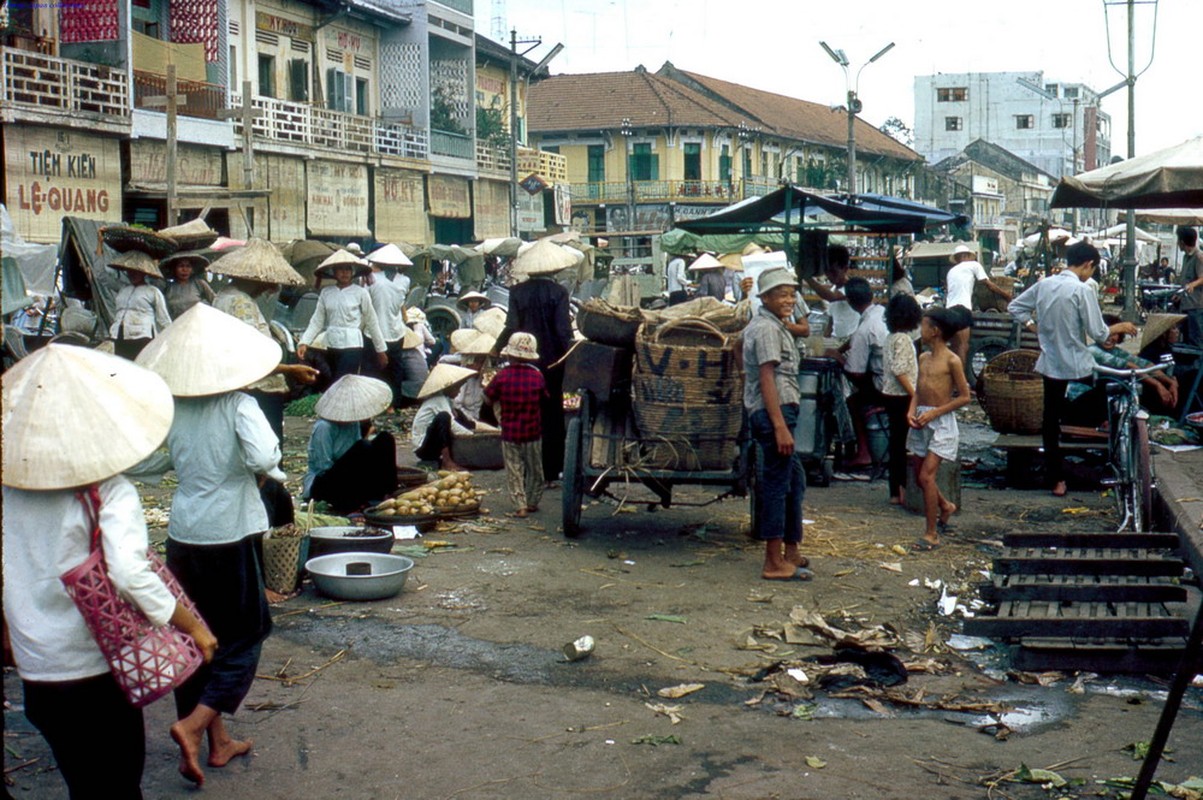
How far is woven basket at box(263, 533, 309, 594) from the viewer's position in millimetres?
7336

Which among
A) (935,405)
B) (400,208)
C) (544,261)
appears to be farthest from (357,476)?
(400,208)

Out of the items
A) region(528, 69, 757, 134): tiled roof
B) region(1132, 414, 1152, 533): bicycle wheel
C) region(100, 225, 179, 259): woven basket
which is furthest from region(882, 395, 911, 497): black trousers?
region(528, 69, 757, 134): tiled roof

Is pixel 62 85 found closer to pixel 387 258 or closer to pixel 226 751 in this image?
pixel 387 258

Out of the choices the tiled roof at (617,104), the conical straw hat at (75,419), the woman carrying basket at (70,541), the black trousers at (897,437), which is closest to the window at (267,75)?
the black trousers at (897,437)

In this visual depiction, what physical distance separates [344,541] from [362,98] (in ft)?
89.4

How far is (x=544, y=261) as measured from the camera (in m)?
10.5

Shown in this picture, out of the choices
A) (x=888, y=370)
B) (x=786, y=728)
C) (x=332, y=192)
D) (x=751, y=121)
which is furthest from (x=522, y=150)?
(x=786, y=728)

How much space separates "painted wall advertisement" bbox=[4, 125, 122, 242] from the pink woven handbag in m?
17.6

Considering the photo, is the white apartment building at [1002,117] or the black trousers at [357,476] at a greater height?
the white apartment building at [1002,117]

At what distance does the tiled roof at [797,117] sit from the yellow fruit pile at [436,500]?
54.8 m

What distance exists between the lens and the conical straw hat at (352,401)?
29.1ft

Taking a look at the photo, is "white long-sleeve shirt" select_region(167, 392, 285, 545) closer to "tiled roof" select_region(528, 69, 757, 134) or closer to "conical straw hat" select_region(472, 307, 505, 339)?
"conical straw hat" select_region(472, 307, 505, 339)

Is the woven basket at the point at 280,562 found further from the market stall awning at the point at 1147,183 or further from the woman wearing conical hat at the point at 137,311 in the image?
the market stall awning at the point at 1147,183

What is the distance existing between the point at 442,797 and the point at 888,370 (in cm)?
596
